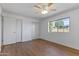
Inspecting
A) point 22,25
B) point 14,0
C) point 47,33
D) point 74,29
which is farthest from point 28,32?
point 14,0

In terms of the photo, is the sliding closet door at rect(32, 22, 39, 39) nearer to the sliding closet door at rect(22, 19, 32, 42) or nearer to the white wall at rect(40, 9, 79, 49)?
the sliding closet door at rect(22, 19, 32, 42)

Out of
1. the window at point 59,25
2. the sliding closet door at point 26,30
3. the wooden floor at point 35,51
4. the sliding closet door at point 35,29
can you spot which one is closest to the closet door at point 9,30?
the wooden floor at point 35,51

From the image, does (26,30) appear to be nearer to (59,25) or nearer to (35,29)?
(35,29)

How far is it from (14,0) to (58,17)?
13.0 feet

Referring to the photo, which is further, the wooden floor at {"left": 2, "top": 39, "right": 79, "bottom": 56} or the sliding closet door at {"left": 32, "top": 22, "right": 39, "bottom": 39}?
the sliding closet door at {"left": 32, "top": 22, "right": 39, "bottom": 39}

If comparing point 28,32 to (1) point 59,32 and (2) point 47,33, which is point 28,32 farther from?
(1) point 59,32

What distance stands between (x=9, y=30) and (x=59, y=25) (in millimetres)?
2824

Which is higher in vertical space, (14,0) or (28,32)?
(14,0)

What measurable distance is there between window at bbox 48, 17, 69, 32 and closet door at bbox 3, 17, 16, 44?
8.02 ft

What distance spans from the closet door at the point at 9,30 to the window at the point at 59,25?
2.44m

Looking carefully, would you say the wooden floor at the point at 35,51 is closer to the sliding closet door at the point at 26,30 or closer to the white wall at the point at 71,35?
the white wall at the point at 71,35

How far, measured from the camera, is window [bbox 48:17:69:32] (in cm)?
415

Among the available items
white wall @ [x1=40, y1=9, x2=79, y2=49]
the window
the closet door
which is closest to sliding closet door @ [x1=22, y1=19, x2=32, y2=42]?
the closet door

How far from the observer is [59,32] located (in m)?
4.62
